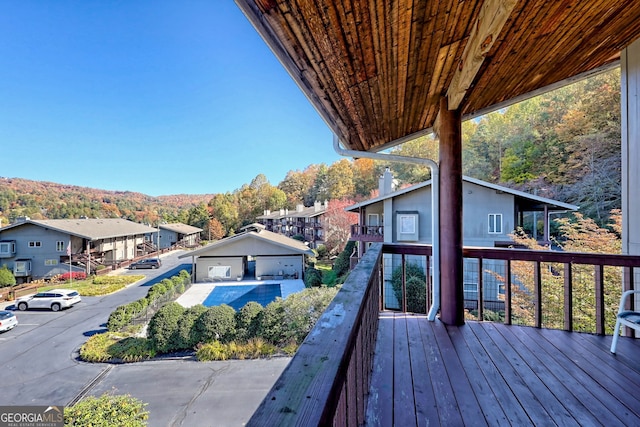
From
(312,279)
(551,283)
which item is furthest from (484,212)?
(312,279)

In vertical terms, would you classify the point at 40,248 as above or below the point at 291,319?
above

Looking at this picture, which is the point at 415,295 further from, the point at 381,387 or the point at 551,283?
the point at 381,387

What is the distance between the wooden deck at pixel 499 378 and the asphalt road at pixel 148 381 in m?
3.73

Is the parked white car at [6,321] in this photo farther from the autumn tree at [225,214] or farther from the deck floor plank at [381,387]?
the autumn tree at [225,214]

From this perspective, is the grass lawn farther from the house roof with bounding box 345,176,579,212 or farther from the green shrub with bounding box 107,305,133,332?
the house roof with bounding box 345,176,579,212

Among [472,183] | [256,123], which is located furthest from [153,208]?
[472,183]

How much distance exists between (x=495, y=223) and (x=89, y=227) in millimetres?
24807

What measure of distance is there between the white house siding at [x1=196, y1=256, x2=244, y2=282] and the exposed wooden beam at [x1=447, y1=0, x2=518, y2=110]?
1465 cm

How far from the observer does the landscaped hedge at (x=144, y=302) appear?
28.9 feet

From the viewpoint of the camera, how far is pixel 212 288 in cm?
1349

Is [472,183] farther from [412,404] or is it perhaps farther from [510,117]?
[510,117]

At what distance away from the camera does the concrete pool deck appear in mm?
11648

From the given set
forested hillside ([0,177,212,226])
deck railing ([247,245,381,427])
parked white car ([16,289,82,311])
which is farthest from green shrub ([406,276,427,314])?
forested hillside ([0,177,212,226])

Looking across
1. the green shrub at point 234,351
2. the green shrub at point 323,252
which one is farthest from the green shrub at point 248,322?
the green shrub at point 323,252
